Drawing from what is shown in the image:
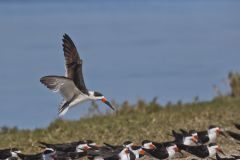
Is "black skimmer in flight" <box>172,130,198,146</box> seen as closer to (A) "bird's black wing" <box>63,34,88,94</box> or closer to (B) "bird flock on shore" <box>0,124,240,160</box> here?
(B) "bird flock on shore" <box>0,124,240,160</box>

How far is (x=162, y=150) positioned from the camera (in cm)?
1316

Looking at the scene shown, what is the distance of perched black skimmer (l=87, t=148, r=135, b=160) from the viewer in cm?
1266

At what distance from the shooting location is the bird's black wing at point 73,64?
1456cm

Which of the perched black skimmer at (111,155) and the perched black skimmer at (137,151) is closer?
the perched black skimmer at (111,155)

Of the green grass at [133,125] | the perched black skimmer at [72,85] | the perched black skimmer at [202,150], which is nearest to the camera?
the perched black skimmer at [202,150]

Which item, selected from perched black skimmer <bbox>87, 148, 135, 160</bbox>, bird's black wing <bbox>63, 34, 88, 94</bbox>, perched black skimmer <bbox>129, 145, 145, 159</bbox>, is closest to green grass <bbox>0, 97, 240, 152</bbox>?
bird's black wing <bbox>63, 34, 88, 94</bbox>

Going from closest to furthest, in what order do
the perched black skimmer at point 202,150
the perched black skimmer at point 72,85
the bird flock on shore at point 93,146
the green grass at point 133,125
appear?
the bird flock on shore at point 93,146
the perched black skimmer at point 202,150
the perched black skimmer at point 72,85
the green grass at point 133,125

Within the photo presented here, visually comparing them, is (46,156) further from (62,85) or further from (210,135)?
(210,135)

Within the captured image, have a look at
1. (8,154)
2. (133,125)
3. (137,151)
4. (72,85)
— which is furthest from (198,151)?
(133,125)

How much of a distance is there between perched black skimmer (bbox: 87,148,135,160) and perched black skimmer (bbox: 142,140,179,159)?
41 cm

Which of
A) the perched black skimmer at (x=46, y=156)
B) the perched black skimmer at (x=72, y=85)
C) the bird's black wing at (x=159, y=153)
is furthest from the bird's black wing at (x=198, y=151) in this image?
the perched black skimmer at (x=72, y=85)

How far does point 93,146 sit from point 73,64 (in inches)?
69.0

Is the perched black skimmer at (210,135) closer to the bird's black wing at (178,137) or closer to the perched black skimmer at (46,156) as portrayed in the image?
the bird's black wing at (178,137)

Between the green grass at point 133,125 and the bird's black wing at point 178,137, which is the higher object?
the green grass at point 133,125
